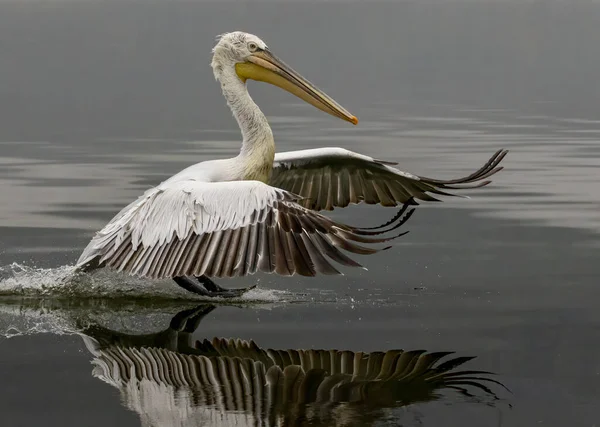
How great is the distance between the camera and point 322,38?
1976 inches

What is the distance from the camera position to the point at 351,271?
30.7 ft

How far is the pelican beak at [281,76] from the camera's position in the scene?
30.2 feet

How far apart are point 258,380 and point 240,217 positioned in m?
1.32

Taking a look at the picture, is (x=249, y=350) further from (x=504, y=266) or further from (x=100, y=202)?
(x=100, y=202)

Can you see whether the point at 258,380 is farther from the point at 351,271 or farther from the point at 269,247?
the point at 351,271

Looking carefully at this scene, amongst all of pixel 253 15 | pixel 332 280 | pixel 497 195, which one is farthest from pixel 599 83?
pixel 253 15

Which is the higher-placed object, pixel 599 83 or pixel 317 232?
pixel 599 83

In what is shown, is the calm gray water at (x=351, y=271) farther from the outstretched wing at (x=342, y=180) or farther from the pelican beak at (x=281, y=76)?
the pelican beak at (x=281, y=76)

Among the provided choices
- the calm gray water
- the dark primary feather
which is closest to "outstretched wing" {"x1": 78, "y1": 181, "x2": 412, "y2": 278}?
the dark primary feather

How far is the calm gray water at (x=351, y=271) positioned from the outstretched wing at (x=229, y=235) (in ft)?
1.40

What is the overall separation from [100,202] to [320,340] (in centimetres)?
519

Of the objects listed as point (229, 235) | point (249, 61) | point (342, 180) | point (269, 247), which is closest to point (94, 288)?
point (229, 235)

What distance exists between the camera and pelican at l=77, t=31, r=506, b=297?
745 centimetres

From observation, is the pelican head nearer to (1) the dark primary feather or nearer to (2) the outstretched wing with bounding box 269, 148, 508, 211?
(2) the outstretched wing with bounding box 269, 148, 508, 211
